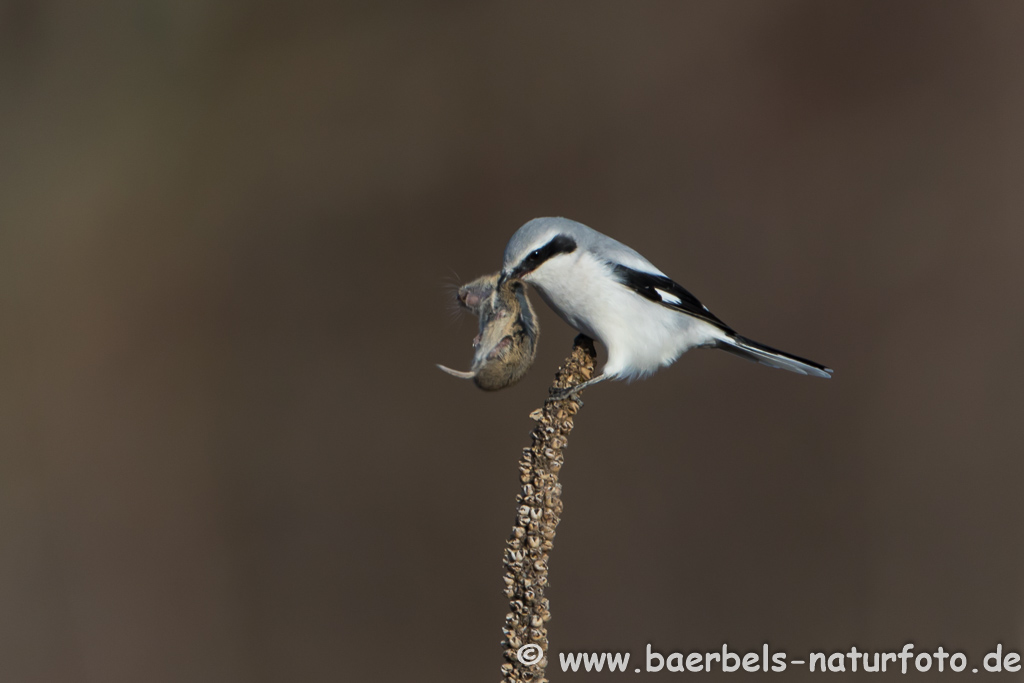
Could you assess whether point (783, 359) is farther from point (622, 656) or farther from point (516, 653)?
point (622, 656)

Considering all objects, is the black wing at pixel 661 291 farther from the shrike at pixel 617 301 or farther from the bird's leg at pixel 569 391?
the bird's leg at pixel 569 391

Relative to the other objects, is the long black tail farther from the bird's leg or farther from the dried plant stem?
the dried plant stem

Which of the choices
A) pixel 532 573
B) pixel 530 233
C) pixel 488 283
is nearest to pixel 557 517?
pixel 532 573

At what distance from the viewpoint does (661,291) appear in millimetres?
1631

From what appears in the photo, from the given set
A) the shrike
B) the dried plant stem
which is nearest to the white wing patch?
the shrike

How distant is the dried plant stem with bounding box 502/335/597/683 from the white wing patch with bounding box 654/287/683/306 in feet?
2.01

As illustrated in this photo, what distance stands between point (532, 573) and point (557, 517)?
0.09 m

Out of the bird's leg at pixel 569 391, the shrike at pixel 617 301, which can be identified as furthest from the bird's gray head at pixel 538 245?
the bird's leg at pixel 569 391

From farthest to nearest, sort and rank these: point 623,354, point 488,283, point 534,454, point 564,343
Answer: point 564,343 → point 623,354 → point 488,283 → point 534,454

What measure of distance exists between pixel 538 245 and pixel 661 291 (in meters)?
0.37

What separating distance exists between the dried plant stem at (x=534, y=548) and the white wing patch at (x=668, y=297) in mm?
613

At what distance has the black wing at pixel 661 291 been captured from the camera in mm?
1590

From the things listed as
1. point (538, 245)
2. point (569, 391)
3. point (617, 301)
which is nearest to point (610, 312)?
point (617, 301)

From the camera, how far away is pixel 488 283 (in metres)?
1.34
